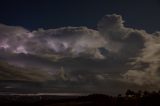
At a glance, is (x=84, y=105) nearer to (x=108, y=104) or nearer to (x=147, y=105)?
(x=108, y=104)

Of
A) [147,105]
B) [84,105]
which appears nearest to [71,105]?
[84,105]

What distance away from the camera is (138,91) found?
17112cm

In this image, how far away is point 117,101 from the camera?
5640 inches

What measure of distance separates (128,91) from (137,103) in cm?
3491

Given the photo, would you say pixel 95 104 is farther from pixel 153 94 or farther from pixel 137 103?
pixel 153 94

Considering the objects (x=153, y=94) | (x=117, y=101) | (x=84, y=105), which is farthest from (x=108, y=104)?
(x=153, y=94)

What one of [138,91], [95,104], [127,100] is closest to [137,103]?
[127,100]

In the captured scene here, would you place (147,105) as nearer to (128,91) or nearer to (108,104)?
(108,104)

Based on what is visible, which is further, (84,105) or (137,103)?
(84,105)

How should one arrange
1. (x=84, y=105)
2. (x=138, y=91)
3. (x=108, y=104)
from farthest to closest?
(x=138, y=91) → (x=84, y=105) → (x=108, y=104)

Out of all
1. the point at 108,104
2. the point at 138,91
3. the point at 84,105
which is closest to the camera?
the point at 108,104

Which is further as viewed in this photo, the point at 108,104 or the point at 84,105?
the point at 84,105

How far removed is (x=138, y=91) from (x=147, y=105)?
23.1 meters

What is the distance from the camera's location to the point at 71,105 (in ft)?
513
